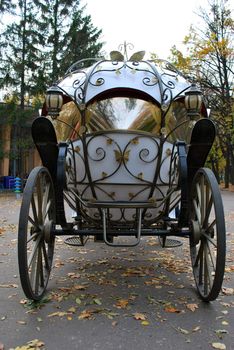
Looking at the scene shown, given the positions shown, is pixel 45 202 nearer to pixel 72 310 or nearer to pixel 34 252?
pixel 34 252

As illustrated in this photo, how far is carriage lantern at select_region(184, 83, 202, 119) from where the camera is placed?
4.70 m

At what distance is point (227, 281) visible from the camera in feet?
19.1

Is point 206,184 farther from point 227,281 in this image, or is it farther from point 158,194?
point 227,281

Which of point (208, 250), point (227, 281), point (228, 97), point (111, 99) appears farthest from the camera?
point (228, 97)

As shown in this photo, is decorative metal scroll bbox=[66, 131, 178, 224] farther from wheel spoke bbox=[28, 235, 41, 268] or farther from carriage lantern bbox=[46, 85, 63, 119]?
wheel spoke bbox=[28, 235, 41, 268]

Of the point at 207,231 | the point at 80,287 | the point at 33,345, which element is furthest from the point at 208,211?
the point at 33,345

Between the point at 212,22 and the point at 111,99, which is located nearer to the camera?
the point at 111,99

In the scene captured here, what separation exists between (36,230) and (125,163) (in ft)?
4.09

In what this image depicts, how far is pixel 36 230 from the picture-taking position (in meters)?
4.77

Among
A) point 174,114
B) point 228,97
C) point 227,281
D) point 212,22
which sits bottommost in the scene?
point 227,281

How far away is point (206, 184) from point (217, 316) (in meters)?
1.37

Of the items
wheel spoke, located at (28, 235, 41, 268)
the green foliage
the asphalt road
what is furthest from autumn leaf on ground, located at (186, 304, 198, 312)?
the green foliage

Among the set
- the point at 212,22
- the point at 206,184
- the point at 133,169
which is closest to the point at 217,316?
the point at 206,184

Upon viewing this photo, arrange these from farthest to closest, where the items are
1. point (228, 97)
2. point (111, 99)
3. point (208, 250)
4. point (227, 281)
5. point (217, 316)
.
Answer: point (228, 97)
point (227, 281)
point (111, 99)
point (208, 250)
point (217, 316)
